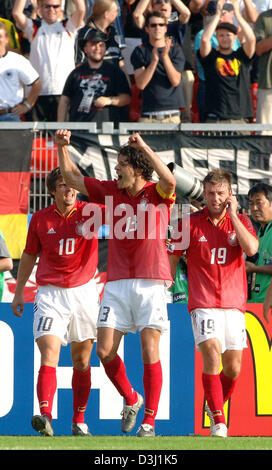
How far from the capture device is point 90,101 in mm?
11430

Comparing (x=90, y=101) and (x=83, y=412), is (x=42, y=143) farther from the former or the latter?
(x=83, y=412)

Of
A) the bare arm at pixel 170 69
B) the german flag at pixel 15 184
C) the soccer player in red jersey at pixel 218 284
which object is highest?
the bare arm at pixel 170 69

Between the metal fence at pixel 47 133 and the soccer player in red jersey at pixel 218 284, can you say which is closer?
the soccer player in red jersey at pixel 218 284

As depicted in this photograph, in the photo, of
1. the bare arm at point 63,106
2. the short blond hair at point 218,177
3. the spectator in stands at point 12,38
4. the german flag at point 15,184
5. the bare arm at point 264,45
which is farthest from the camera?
the spectator in stands at point 12,38

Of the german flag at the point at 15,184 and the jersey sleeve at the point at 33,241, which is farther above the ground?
the german flag at the point at 15,184

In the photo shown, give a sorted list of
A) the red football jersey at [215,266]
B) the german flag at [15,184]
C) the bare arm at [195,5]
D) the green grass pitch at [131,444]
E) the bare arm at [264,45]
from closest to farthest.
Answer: the green grass pitch at [131,444], the red football jersey at [215,266], the german flag at [15,184], the bare arm at [264,45], the bare arm at [195,5]

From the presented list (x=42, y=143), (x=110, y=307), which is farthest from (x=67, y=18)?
(x=110, y=307)

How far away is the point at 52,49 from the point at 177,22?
1.61 meters

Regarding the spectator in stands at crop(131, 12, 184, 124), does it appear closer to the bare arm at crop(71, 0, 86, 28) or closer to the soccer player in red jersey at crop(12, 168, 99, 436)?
the bare arm at crop(71, 0, 86, 28)

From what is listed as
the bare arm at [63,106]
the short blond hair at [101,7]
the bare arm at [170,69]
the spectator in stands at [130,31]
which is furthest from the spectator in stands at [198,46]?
the bare arm at [63,106]

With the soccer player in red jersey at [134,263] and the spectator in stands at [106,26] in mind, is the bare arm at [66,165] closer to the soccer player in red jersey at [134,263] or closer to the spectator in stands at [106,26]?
the soccer player in red jersey at [134,263]

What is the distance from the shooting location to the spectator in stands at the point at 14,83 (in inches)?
452

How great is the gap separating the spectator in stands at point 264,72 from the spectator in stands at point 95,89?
5.48 ft

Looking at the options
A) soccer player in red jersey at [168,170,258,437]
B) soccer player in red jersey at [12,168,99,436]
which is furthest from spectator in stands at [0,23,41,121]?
soccer player in red jersey at [168,170,258,437]
